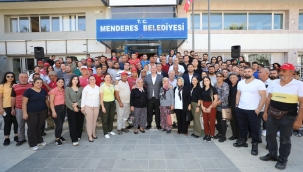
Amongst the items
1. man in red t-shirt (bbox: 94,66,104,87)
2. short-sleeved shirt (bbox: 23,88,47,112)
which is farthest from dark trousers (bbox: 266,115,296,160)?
short-sleeved shirt (bbox: 23,88,47,112)

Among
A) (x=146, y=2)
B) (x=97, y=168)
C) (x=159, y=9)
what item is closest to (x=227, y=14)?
(x=159, y=9)

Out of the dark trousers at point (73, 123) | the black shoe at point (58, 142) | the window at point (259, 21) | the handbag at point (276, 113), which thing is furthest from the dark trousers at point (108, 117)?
the window at point (259, 21)

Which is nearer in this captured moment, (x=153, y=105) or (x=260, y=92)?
(x=260, y=92)

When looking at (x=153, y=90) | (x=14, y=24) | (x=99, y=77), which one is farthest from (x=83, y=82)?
(x=14, y=24)

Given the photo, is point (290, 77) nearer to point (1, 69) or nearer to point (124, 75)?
point (124, 75)

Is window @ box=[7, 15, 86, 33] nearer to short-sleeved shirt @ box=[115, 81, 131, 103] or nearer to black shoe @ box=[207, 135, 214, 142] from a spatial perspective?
short-sleeved shirt @ box=[115, 81, 131, 103]

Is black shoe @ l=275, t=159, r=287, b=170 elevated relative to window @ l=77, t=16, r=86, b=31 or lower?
lower

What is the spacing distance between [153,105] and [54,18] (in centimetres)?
1276

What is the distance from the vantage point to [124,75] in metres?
5.68

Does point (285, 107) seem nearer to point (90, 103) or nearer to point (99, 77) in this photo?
point (90, 103)

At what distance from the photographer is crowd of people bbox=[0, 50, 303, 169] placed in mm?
3758

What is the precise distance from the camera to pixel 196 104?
5383 mm

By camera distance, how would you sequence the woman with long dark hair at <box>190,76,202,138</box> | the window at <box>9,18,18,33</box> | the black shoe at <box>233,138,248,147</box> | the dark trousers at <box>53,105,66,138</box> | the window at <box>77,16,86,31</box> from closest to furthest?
the black shoe at <box>233,138,248,147</box> < the dark trousers at <box>53,105,66,138</box> < the woman with long dark hair at <box>190,76,202,138</box> < the window at <box>77,16,86,31</box> < the window at <box>9,18,18,33</box>

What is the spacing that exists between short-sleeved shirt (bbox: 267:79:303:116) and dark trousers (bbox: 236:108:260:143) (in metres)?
0.79
